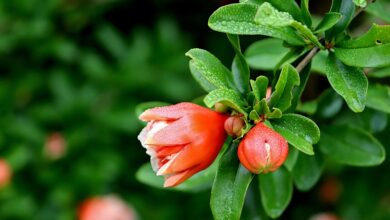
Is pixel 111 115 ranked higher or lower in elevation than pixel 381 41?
lower

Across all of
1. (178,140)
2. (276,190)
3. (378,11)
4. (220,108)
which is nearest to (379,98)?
(378,11)

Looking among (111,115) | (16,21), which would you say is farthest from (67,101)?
(16,21)

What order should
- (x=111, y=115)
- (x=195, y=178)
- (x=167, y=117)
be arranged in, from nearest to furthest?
(x=167, y=117) → (x=195, y=178) → (x=111, y=115)

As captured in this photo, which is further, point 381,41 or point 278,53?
point 278,53

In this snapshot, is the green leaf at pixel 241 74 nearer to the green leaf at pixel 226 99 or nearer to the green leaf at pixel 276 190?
the green leaf at pixel 226 99

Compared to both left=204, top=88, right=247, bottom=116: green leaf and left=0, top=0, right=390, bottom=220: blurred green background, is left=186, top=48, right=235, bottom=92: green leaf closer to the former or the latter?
left=204, top=88, right=247, bottom=116: green leaf

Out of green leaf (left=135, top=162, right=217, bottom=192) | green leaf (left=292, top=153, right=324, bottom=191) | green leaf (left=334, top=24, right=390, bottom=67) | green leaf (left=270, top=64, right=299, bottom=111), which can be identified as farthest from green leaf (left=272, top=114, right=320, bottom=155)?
green leaf (left=135, top=162, right=217, bottom=192)

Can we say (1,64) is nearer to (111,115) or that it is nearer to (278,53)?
(111,115)
